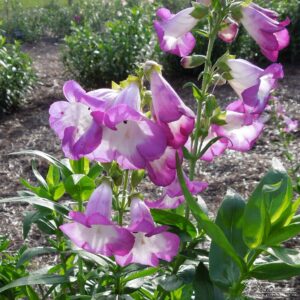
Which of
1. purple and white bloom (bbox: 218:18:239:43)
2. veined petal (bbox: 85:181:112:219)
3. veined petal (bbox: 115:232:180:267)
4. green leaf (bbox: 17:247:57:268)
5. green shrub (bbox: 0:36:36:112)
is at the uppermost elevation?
purple and white bloom (bbox: 218:18:239:43)

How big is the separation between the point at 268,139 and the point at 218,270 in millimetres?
3780

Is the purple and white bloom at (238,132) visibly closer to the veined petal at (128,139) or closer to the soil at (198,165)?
the veined petal at (128,139)

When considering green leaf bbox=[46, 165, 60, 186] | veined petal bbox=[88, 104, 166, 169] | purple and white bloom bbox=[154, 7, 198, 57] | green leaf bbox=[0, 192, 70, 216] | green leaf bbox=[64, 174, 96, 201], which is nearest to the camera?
veined petal bbox=[88, 104, 166, 169]

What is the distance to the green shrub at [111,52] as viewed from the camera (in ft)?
21.2

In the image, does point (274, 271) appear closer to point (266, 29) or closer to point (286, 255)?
point (286, 255)

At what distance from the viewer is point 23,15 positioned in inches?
422

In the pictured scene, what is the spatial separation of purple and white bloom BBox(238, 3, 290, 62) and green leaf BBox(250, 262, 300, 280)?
1.55 feet

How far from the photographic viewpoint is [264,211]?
1166 mm

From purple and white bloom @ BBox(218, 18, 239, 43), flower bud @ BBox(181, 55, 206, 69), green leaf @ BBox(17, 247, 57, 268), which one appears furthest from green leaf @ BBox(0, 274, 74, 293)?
purple and white bloom @ BBox(218, 18, 239, 43)

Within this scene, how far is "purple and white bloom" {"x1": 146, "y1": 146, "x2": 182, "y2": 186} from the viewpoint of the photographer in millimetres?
1094

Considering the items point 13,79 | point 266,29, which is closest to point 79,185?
point 266,29

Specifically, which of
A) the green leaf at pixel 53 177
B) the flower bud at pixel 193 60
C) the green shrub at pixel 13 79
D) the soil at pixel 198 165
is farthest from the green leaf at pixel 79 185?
the green shrub at pixel 13 79

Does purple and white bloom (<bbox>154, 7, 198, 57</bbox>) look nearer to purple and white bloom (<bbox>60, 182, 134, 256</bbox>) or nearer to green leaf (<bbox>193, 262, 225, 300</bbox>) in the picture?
purple and white bloom (<bbox>60, 182, 134, 256</bbox>)

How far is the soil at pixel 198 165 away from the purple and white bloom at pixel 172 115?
6.34ft
